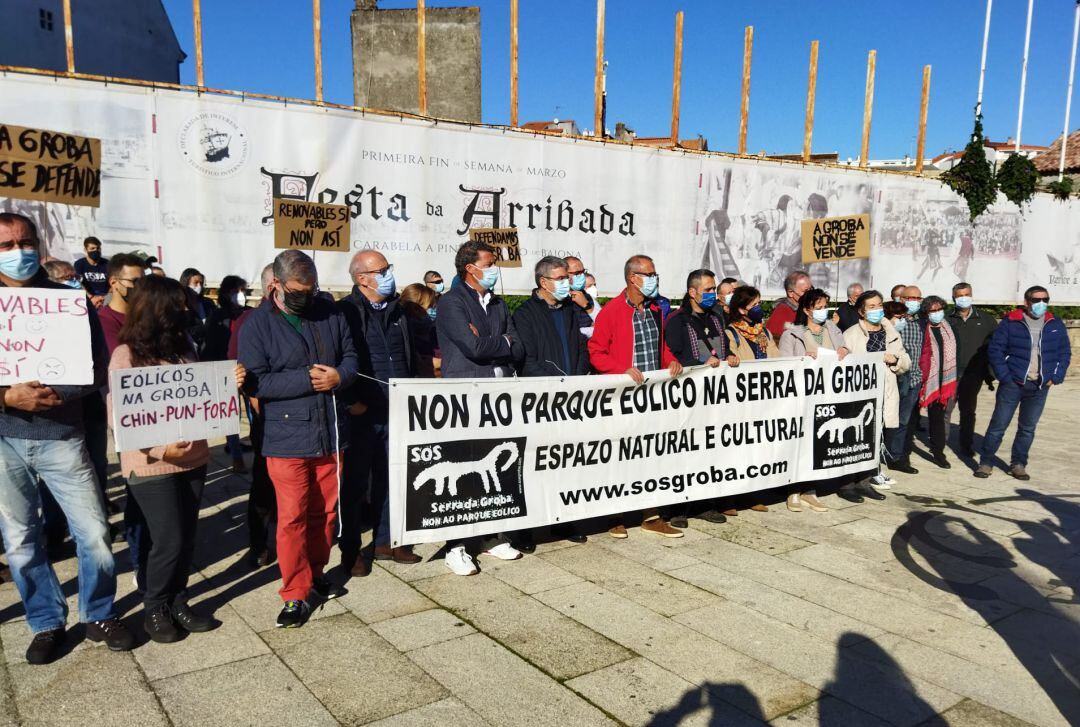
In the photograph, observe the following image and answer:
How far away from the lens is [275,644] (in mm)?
3779

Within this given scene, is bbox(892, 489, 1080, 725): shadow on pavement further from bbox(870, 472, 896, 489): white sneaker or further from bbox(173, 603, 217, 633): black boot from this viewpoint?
bbox(173, 603, 217, 633): black boot

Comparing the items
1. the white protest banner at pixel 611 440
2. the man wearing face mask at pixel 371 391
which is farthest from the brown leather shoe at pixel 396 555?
the white protest banner at pixel 611 440

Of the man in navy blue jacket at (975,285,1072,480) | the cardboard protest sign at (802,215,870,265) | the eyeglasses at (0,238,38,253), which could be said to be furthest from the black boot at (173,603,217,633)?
the cardboard protest sign at (802,215,870,265)

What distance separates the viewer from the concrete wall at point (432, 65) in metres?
20.3

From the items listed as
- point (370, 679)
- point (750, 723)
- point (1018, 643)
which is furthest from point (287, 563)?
point (1018, 643)

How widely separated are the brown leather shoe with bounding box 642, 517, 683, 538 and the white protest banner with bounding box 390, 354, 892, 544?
197 mm

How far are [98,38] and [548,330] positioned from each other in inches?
975

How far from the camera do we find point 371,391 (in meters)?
4.55

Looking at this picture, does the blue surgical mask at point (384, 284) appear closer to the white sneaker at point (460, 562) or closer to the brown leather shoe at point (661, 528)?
the white sneaker at point (460, 562)

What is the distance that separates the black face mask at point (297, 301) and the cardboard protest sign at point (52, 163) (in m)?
5.61

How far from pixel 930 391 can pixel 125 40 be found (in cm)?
2649

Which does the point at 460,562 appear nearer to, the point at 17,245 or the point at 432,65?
the point at 17,245

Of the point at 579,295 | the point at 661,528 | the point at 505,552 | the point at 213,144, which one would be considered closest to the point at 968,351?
the point at 579,295

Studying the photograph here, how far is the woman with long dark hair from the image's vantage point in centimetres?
361
